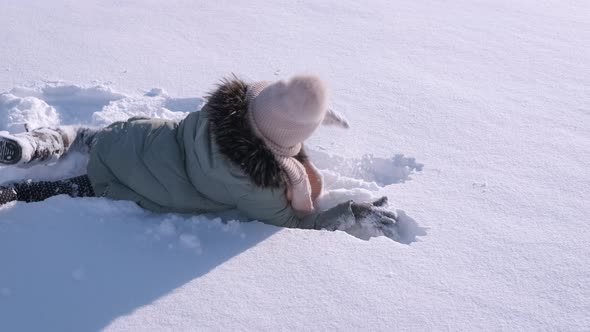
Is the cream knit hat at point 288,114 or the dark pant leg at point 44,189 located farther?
the dark pant leg at point 44,189

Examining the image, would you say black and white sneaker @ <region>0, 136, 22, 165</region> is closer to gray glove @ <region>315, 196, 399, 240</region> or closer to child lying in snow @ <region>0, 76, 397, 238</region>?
child lying in snow @ <region>0, 76, 397, 238</region>

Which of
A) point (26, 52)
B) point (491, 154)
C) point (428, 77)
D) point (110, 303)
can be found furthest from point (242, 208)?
point (26, 52)

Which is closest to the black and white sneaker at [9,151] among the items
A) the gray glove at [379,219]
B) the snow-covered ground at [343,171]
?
the snow-covered ground at [343,171]

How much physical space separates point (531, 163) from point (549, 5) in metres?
2.55

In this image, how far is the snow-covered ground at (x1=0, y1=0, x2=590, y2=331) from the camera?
4.70 feet

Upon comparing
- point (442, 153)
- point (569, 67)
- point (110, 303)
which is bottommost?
point (110, 303)

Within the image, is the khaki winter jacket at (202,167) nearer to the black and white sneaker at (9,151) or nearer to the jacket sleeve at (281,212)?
the jacket sleeve at (281,212)

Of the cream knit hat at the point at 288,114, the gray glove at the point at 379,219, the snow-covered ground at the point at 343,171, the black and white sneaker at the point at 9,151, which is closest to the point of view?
the snow-covered ground at the point at 343,171

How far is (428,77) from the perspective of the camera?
291 centimetres

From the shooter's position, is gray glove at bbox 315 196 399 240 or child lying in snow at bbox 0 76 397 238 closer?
child lying in snow at bbox 0 76 397 238

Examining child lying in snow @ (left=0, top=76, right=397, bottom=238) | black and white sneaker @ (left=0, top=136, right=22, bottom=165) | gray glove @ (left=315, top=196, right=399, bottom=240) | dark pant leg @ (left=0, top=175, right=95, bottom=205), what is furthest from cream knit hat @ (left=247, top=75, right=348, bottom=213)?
black and white sneaker @ (left=0, top=136, right=22, bottom=165)

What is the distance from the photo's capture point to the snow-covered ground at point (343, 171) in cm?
143

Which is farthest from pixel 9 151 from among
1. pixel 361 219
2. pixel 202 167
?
pixel 361 219

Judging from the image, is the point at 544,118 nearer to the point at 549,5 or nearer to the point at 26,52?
the point at 549,5
